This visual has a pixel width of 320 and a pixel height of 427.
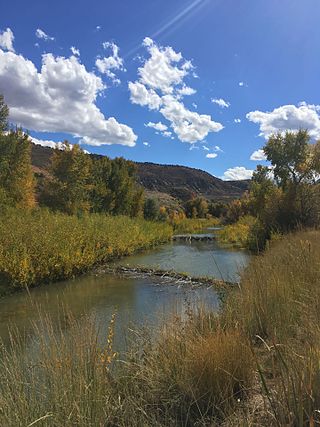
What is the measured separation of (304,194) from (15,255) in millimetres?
17082

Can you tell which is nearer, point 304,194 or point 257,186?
point 304,194

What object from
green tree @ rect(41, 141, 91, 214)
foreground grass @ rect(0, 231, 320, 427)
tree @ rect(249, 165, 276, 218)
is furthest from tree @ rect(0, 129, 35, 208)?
foreground grass @ rect(0, 231, 320, 427)

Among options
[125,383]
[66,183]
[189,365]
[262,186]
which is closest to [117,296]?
[125,383]

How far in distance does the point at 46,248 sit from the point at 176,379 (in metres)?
10.2

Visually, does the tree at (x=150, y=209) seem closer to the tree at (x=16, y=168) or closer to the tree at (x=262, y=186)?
the tree at (x=262, y=186)

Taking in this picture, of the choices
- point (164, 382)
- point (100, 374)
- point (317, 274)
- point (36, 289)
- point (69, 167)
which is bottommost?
point (36, 289)

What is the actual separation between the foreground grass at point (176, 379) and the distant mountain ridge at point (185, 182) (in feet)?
386

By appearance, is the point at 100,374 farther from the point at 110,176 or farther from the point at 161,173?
the point at 161,173

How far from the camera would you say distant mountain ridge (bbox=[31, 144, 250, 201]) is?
5177 inches

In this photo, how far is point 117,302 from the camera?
33.1ft

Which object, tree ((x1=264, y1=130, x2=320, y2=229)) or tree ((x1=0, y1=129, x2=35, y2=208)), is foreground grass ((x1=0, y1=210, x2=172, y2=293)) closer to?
tree ((x1=0, y1=129, x2=35, y2=208))

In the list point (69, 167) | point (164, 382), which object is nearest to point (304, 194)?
point (69, 167)

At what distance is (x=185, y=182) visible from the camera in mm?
151125

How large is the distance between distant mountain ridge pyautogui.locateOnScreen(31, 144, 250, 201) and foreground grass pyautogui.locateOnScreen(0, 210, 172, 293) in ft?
341
